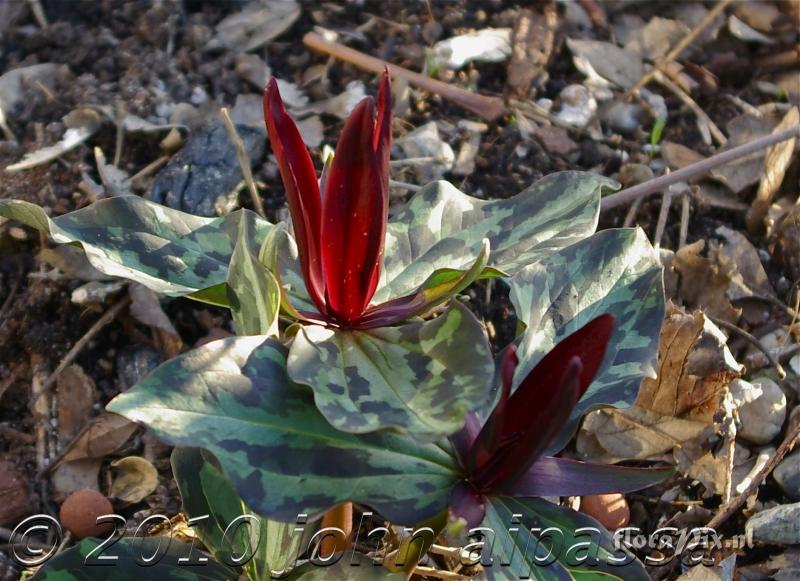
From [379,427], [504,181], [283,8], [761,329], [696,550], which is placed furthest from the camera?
[283,8]

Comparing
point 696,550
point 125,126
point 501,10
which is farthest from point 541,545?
point 501,10

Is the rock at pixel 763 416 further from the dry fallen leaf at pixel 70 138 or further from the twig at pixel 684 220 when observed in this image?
the dry fallen leaf at pixel 70 138

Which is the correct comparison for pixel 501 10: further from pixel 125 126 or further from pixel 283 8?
pixel 125 126

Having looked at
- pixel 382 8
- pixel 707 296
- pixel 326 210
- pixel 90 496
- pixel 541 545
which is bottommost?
pixel 90 496

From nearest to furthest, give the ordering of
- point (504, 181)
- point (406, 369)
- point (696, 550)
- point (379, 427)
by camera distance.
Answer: point (379, 427), point (406, 369), point (696, 550), point (504, 181)

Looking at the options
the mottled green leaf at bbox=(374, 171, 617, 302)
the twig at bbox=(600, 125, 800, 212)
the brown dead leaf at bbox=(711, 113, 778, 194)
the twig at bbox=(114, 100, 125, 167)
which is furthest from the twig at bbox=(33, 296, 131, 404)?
the brown dead leaf at bbox=(711, 113, 778, 194)

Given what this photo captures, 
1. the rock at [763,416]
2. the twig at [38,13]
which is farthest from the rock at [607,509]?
the twig at [38,13]

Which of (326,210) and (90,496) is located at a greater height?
(326,210)

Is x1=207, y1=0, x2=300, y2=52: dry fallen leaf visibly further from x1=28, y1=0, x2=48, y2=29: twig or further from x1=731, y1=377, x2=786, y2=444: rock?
x1=731, y1=377, x2=786, y2=444: rock

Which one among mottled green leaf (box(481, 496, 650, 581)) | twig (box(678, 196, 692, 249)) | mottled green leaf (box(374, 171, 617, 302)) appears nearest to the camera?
mottled green leaf (box(481, 496, 650, 581))
